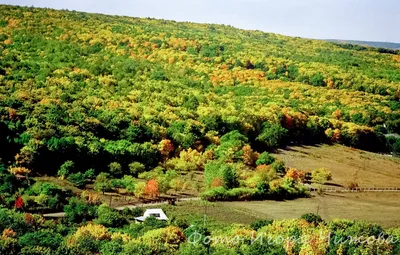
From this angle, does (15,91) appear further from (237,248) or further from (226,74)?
(226,74)

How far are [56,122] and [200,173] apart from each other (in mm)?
16928

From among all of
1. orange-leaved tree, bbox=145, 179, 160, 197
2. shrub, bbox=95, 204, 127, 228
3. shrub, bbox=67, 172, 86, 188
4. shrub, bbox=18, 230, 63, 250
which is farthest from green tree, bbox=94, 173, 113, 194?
shrub, bbox=18, 230, 63, 250

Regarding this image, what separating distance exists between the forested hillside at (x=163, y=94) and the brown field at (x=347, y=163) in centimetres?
370

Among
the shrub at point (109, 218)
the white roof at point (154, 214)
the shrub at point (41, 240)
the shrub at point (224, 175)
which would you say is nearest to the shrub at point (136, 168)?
the shrub at point (224, 175)

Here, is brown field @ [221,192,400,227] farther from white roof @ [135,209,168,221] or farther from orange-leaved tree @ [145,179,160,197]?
white roof @ [135,209,168,221]

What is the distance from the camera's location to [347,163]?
72.2 m

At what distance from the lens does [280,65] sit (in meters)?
124

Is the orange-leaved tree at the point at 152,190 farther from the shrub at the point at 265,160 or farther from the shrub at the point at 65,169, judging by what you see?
the shrub at the point at 265,160

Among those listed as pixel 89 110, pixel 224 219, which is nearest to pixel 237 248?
pixel 224 219

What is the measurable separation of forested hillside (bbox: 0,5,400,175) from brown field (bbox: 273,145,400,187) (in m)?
3.70

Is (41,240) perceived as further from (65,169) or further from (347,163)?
(347,163)

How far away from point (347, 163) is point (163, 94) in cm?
2976

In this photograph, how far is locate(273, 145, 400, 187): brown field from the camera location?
214 feet

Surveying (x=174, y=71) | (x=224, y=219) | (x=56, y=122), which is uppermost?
(x=174, y=71)
